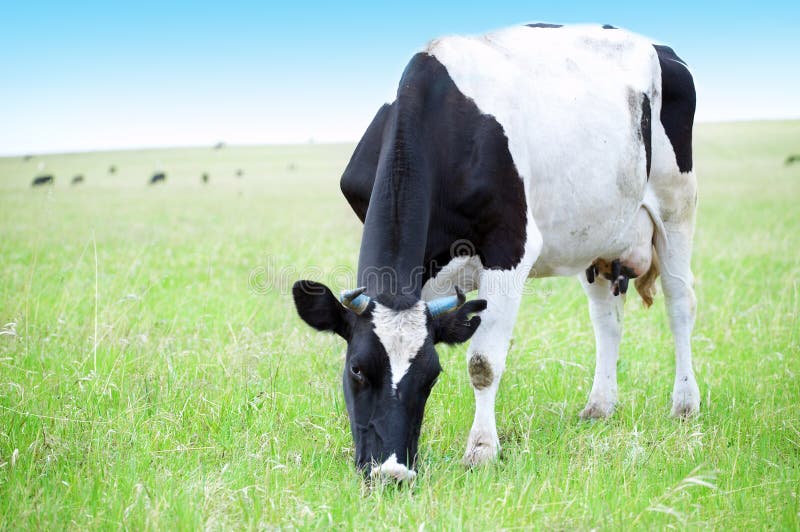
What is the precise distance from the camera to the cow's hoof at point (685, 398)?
6.17 m

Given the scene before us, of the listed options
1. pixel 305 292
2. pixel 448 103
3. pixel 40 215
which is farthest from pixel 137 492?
pixel 40 215

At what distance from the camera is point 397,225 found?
450 centimetres

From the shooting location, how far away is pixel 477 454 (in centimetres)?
485

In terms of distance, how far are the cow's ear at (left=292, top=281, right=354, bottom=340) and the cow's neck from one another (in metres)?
0.23

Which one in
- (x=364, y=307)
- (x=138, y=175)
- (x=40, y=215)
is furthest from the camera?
(x=138, y=175)

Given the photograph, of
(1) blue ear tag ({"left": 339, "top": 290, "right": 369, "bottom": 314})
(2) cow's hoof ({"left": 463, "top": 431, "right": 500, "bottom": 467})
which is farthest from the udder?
(1) blue ear tag ({"left": 339, "top": 290, "right": 369, "bottom": 314})

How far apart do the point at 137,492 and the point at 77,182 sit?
175 ft

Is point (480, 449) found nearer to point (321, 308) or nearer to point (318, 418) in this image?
A: point (318, 418)

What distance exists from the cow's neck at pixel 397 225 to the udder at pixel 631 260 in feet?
8.82

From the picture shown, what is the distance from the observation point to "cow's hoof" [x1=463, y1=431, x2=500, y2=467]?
481cm

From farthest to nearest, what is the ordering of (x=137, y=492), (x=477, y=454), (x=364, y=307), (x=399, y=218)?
(x=477, y=454)
(x=399, y=218)
(x=364, y=307)
(x=137, y=492)

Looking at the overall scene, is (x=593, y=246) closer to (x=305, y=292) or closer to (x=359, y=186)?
(x=359, y=186)

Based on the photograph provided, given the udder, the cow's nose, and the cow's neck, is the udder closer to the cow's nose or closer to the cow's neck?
the cow's neck

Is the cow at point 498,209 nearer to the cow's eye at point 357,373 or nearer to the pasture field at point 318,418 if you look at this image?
the cow's eye at point 357,373
